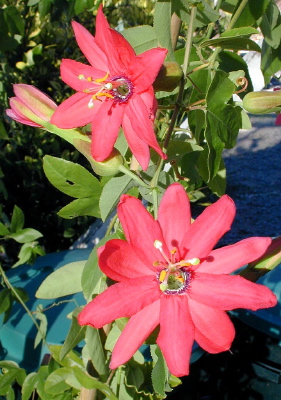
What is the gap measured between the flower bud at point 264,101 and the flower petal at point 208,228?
13 cm

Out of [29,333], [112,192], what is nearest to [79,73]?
[112,192]

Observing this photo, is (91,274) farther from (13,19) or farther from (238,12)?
(13,19)

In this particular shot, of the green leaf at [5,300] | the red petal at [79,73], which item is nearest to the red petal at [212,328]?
the red petal at [79,73]

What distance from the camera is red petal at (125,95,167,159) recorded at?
1.49ft

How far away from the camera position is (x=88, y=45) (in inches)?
20.3

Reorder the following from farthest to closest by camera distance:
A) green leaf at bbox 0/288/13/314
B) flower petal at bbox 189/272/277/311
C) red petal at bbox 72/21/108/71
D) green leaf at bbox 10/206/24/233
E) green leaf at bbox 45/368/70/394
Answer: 1. green leaf at bbox 10/206/24/233
2. green leaf at bbox 0/288/13/314
3. green leaf at bbox 45/368/70/394
4. red petal at bbox 72/21/108/71
5. flower petal at bbox 189/272/277/311

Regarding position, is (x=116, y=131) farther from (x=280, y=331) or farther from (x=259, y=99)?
(x=280, y=331)

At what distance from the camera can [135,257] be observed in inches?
18.0

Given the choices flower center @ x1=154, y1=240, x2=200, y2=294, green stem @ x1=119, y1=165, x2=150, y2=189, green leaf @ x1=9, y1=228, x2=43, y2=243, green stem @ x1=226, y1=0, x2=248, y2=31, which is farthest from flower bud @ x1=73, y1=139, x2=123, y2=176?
green leaf @ x1=9, y1=228, x2=43, y2=243

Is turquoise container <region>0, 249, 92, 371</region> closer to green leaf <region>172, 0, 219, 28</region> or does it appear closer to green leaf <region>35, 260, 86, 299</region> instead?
green leaf <region>35, 260, 86, 299</region>

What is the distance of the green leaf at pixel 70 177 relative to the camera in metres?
0.57

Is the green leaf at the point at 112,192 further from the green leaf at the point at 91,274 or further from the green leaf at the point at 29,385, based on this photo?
the green leaf at the point at 29,385

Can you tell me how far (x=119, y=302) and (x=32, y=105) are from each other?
25 centimetres

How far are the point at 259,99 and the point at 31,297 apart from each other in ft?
3.09
